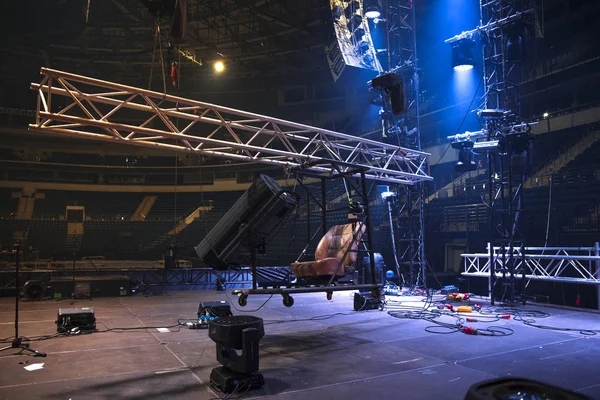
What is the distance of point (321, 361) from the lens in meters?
4.95

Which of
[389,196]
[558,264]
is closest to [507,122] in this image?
[558,264]

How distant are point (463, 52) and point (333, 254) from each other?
21.0 ft

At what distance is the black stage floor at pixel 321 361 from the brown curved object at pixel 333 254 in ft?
3.37

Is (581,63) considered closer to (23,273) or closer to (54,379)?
(54,379)

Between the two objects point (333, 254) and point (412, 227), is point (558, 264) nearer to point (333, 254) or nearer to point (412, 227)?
point (412, 227)

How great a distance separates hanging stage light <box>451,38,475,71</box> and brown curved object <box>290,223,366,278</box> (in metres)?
5.74

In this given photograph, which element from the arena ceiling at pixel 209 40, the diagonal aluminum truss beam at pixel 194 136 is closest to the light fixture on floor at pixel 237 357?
the diagonal aluminum truss beam at pixel 194 136

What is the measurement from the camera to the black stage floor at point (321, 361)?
3883 mm

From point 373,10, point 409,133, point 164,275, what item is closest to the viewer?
point 373,10

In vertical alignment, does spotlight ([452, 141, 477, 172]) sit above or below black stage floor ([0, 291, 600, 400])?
above

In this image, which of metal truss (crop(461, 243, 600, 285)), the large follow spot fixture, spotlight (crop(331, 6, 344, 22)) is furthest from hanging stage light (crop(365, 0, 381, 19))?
the large follow spot fixture

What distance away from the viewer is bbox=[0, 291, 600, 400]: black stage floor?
12.7 feet

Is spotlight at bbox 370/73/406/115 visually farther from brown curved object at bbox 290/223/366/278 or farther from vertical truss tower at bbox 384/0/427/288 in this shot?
brown curved object at bbox 290/223/366/278

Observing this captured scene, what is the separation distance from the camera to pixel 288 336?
6504 mm
